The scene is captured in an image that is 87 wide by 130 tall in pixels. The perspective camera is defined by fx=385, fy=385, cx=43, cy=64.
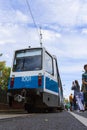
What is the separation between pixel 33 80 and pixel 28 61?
44.0 inches

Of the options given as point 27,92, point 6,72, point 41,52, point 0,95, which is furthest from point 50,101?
point 6,72

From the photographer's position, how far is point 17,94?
54.5 ft

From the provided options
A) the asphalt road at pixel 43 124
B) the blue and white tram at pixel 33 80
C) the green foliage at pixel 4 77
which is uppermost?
the green foliage at pixel 4 77

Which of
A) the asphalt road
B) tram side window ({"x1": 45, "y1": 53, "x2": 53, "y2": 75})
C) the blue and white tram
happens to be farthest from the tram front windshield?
the asphalt road

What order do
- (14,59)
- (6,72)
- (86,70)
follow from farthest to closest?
(6,72)
(14,59)
(86,70)

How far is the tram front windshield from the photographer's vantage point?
17.0 meters

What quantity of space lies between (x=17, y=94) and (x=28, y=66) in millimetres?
1377

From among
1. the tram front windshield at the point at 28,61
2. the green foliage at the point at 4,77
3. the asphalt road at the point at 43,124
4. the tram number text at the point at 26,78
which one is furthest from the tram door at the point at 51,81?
the green foliage at the point at 4,77

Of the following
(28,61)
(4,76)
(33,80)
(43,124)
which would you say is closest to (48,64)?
(28,61)

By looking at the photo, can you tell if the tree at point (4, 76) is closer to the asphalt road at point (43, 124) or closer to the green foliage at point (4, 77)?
the green foliage at point (4, 77)

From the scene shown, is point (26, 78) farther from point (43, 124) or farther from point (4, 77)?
point (4, 77)

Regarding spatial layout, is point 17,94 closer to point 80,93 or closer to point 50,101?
point 50,101

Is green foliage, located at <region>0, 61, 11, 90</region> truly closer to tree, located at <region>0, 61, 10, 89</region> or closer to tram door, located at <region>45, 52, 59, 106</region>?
tree, located at <region>0, 61, 10, 89</region>

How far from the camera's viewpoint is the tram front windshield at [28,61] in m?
17.0
